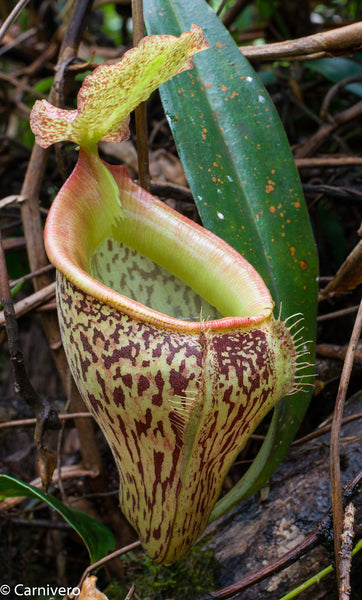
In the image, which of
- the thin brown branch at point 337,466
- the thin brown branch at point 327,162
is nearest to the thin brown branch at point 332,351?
the thin brown branch at point 337,466

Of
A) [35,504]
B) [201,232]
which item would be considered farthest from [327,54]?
[35,504]

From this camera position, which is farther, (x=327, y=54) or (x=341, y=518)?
(x=327, y=54)

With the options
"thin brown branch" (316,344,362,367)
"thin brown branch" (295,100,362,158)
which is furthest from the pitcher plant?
"thin brown branch" (295,100,362,158)

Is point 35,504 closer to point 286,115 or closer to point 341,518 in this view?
point 341,518

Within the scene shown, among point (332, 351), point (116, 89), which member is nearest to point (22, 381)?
point (116, 89)

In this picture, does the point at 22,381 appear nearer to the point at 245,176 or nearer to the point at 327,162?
the point at 245,176
